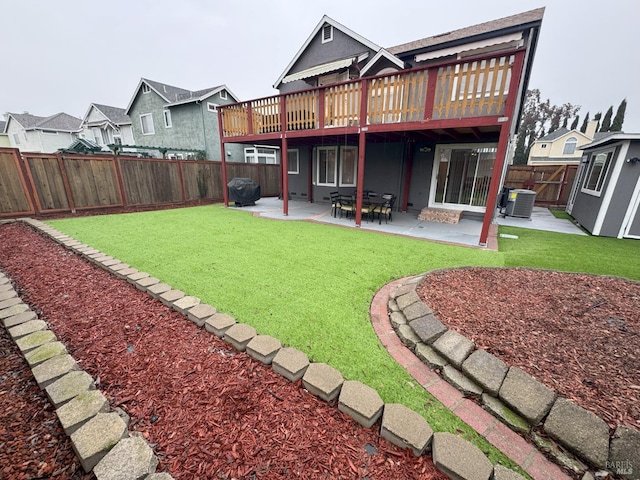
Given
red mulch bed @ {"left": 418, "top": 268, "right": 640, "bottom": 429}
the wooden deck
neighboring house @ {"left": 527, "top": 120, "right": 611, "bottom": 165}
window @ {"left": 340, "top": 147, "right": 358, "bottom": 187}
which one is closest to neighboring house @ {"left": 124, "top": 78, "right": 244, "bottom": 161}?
the wooden deck

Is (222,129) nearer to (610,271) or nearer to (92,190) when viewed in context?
(92,190)

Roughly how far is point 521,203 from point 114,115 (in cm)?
2963

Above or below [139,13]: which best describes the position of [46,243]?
below

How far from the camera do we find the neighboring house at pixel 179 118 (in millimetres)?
16297

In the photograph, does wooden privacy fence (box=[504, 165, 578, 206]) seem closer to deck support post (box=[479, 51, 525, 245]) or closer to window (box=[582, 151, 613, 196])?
window (box=[582, 151, 613, 196])

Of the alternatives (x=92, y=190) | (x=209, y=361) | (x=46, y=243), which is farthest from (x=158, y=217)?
(x=209, y=361)

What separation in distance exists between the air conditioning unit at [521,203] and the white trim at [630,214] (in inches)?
106

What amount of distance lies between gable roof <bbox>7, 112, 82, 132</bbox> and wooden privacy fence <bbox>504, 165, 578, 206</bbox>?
37089mm

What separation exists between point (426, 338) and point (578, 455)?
115cm

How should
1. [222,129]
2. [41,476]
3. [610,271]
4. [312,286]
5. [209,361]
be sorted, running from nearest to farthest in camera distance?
[41,476] < [209,361] < [312,286] < [610,271] < [222,129]

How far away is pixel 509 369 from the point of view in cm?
210

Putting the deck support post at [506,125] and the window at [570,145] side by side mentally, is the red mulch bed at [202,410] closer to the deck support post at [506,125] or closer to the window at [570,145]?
the deck support post at [506,125]

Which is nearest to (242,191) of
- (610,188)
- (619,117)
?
(610,188)

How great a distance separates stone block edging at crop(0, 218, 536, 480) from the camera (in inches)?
55.3
